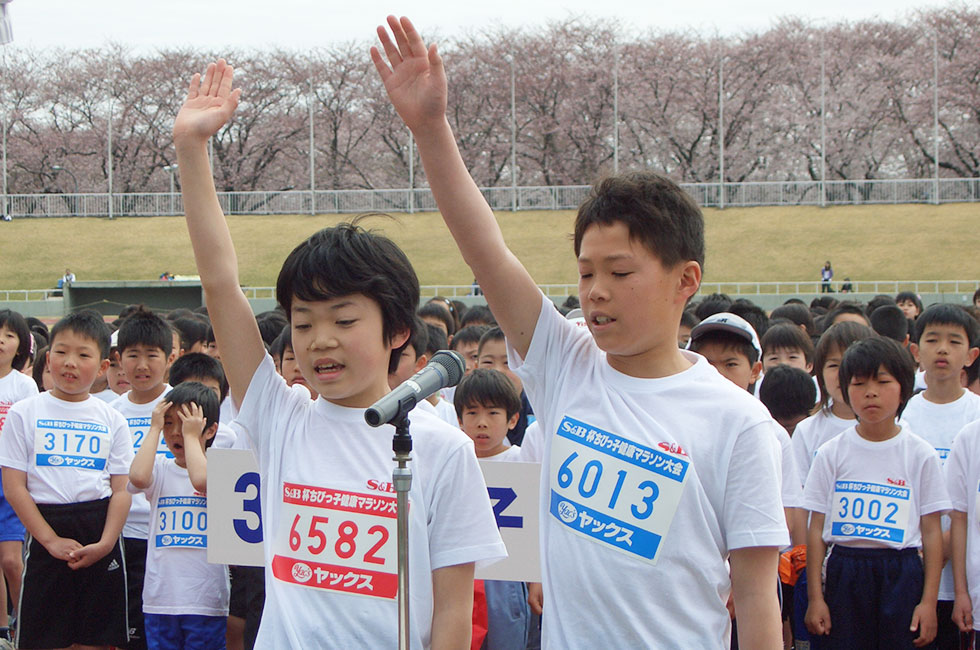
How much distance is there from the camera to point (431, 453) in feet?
8.24

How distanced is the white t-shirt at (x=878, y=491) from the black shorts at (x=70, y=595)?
337cm

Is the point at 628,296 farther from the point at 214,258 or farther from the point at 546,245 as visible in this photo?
the point at 546,245

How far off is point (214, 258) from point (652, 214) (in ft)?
3.53

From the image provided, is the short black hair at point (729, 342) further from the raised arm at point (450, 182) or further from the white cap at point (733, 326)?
the raised arm at point (450, 182)

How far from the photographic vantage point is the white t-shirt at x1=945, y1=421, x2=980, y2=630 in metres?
4.43

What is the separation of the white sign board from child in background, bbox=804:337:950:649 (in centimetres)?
147

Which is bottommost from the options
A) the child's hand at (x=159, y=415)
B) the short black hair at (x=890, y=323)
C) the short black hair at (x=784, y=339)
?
the child's hand at (x=159, y=415)

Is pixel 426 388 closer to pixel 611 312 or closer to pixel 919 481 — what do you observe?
pixel 611 312

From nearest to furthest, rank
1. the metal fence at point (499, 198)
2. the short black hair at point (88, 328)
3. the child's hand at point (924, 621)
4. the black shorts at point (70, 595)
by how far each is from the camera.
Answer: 1. the child's hand at point (924, 621)
2. the black shorts at point (70, 595)
3. the short black hair at point (88, 328)
4. the metal fence at point (499, 198)

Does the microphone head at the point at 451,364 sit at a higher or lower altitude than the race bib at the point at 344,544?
higher

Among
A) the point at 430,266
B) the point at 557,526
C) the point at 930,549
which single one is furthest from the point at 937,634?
the point at 430,266

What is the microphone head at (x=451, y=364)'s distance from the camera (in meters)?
2.43

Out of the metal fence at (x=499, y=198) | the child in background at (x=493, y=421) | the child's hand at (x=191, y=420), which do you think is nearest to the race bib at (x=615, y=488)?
the child in background at (x=493, y=421)

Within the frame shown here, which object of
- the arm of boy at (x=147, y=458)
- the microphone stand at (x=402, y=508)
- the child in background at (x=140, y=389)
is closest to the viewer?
the microphone stand at (x=402, y=508)
